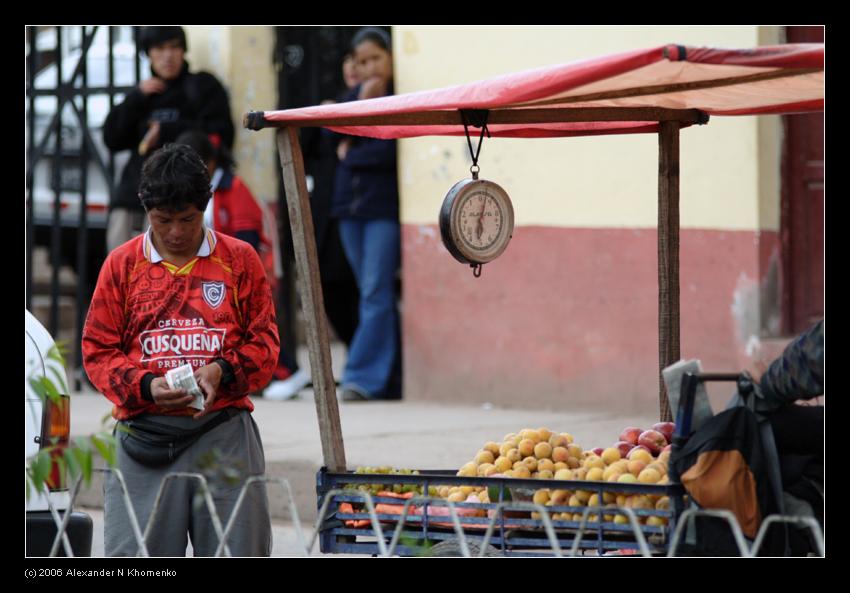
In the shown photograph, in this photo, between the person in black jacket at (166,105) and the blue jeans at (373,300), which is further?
the person in black jacket at (166,105)

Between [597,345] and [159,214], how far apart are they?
3.98m

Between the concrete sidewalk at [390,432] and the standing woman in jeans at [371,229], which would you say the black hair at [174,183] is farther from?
the standing woman in jeans at [371,229]

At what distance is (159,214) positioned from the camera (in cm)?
412

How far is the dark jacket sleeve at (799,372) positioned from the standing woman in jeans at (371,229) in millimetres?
4851

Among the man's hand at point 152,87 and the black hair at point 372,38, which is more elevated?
the black hair at point 372,38

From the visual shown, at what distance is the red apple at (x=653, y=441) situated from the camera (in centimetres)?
432

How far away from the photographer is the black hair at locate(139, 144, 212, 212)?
4.08 meters

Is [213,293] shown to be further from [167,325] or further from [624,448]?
[624,448]

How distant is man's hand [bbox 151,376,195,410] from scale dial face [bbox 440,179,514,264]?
95cm

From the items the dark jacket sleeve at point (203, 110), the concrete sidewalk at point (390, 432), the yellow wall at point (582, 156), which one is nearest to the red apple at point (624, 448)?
the concrete sidewalk at point (390, 432)

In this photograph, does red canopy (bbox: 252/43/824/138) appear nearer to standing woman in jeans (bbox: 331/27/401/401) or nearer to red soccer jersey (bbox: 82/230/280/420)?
red soccer jersey (bbox: 82/230/280/420)

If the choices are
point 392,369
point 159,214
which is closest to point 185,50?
point 392,369
